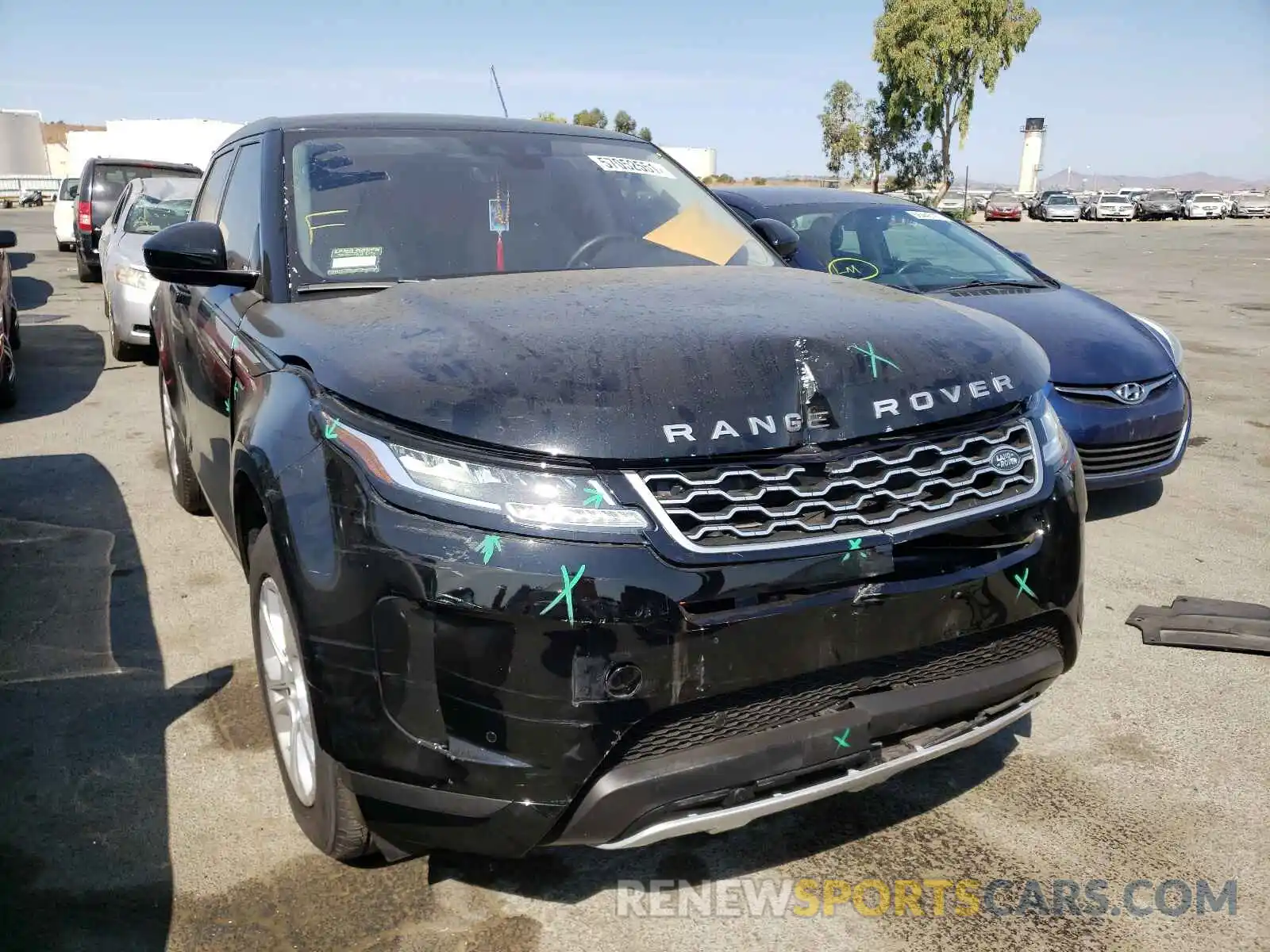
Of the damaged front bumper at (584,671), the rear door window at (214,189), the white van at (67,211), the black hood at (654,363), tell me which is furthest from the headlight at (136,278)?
the white van at (67,211)

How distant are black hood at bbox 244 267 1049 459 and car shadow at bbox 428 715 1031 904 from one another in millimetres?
1091

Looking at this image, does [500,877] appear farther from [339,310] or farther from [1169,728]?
[1169,728]

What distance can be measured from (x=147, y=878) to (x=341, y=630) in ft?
3.36

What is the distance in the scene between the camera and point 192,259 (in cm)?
303

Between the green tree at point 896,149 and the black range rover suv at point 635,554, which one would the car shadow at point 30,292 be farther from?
the green tree at point 896,149

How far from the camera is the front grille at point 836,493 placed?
6.48 feet

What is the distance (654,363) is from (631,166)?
183 cm

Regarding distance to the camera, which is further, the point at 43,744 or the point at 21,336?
the point at 21,336

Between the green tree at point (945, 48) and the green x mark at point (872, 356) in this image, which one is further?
the green tree at point (945, 48)

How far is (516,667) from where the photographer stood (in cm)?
191

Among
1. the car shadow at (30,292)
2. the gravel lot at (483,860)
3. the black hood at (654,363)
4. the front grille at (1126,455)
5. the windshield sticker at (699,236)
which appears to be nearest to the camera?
the black hood at (654,363)

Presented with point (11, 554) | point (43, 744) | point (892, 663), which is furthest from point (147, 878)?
point (11, 554)

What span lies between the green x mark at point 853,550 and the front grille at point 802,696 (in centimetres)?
23

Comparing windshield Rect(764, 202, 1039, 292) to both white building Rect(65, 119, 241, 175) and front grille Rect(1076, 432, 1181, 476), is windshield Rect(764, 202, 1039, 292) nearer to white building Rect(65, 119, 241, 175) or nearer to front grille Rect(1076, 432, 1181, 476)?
front grille Rect(1076, 432, 1181, 476)
